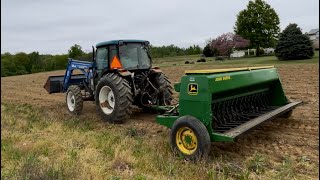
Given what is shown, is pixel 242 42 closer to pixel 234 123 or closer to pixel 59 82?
pixel 59 82

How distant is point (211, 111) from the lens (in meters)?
5.38

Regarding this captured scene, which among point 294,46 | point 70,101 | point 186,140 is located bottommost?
point 186,140

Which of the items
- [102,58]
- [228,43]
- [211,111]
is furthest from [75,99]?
[228,43]

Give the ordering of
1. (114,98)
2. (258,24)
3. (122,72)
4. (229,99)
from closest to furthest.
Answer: (229,99), (114,98), (122,72), (258,24)

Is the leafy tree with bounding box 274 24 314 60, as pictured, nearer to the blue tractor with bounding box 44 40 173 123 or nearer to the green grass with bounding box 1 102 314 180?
the blue tractor with bounding box 44 40 173 123

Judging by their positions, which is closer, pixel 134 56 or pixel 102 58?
pixel 134 56

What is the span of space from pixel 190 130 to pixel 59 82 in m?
6.01

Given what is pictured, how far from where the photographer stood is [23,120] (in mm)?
8352

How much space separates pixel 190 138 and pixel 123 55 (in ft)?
11.2

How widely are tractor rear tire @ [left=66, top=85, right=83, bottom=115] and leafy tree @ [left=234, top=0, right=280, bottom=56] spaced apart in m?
36.2

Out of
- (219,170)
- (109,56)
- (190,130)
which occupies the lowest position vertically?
(219,170)

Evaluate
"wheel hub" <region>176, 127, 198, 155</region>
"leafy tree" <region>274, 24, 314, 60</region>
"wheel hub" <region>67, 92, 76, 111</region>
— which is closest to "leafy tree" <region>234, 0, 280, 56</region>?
"leafy tree" <region>274, 24, 314, 60</region>

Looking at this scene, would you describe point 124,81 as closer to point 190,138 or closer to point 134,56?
point 134,56

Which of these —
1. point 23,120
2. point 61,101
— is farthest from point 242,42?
point 23,120
